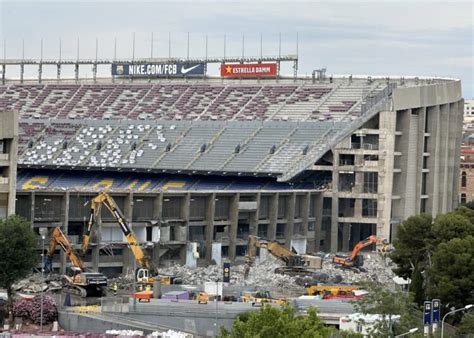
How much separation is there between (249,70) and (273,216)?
3680 cm

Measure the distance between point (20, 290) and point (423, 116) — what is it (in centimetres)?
5223

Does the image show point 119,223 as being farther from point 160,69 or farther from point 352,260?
point 160,69

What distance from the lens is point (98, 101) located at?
15388 cm

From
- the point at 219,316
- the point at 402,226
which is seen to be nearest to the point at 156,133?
the point at 402,226

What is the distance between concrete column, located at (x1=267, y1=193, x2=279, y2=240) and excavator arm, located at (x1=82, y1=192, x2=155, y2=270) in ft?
59.5

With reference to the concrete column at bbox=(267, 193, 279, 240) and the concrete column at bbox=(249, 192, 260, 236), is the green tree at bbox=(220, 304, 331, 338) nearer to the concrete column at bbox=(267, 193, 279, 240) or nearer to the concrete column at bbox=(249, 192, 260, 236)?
the concrete column at bbox=(249, 192, 260, 236)

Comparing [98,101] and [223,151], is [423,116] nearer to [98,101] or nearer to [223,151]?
[223,151]

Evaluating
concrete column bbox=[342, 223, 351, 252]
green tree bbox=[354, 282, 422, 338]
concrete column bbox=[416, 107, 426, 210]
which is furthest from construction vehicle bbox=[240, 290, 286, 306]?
concrete column bbox=[416, 107, 426, 210]

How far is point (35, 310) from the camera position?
7681cm

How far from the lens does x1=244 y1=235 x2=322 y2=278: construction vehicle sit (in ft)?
341

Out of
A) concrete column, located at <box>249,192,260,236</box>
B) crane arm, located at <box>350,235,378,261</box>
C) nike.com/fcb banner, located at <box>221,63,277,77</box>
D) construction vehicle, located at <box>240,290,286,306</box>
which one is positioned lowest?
construction vehicle, located at <box>240,290,286,306</box>

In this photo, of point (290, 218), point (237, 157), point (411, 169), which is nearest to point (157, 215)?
point (290, 218)

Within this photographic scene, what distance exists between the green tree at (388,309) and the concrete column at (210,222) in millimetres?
38540

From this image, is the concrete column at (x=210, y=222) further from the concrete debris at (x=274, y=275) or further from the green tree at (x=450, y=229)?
the green tree at (x=450, y=229)
